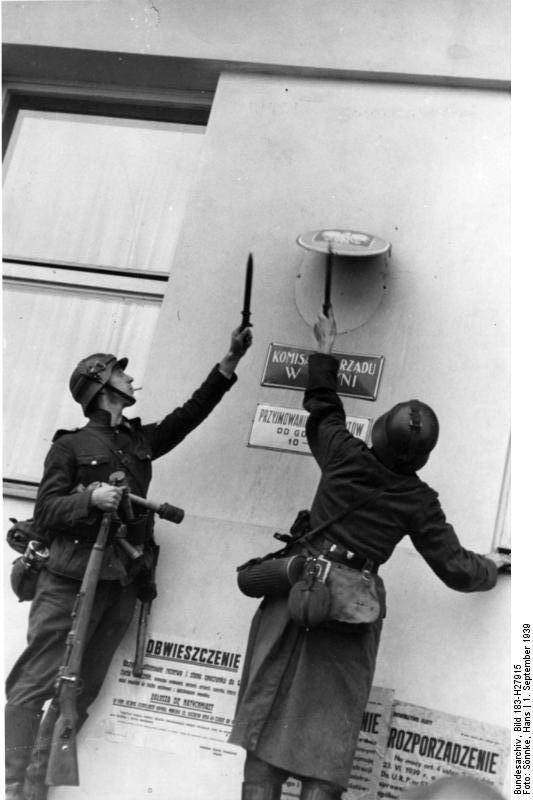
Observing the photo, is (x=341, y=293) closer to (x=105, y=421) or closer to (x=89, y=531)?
(x=105, y=421)

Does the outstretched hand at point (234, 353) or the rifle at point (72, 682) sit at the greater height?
the outstretched hand at point (234, 353)

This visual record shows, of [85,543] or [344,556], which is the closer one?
[344,556]

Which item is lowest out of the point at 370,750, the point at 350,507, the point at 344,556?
the point at 370,750

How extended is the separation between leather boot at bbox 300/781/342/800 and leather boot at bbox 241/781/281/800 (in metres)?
0.13

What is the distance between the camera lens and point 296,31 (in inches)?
245

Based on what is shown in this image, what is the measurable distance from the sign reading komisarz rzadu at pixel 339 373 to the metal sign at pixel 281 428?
136mm

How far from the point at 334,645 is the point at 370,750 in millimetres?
727

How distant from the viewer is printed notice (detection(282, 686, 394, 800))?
4.77 m

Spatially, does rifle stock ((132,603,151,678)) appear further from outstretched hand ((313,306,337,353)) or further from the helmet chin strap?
outstretched hand ((313,306,337,353))

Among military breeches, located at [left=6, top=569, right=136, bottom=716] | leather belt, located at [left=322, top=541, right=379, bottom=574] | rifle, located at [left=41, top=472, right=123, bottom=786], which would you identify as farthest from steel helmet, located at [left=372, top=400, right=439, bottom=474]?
military breeches, located at [left=6, top=569, right=136, bottom=716]

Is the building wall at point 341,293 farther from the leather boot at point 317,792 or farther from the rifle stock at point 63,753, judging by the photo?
the leather boot at point 317,792

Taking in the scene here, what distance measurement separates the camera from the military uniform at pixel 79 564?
4871 mm

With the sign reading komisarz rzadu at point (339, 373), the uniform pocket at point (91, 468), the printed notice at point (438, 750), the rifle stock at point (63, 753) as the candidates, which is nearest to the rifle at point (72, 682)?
the rifle stock at point (63, 753)

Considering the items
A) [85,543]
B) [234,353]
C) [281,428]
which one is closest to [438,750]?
[281,428]
